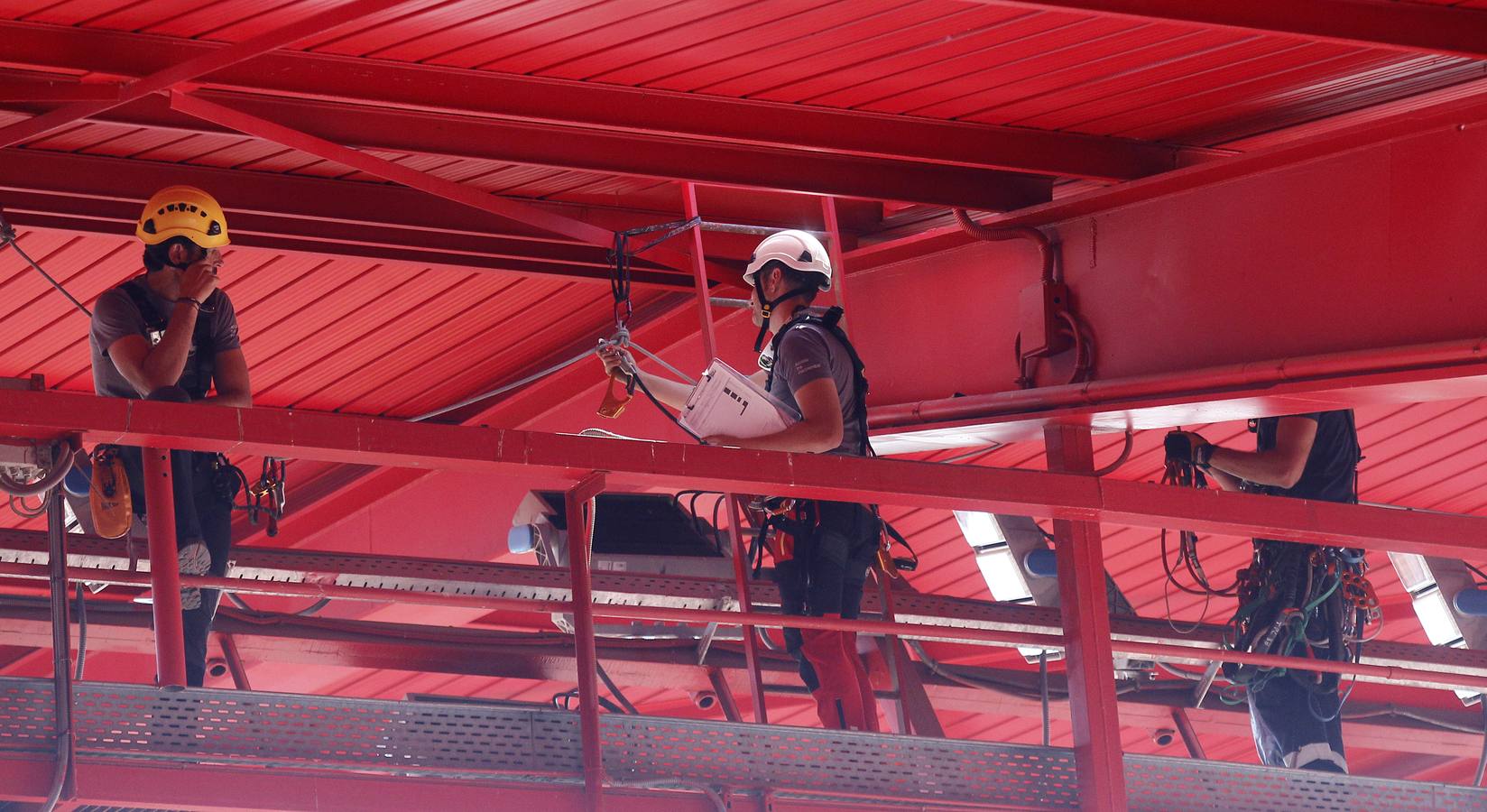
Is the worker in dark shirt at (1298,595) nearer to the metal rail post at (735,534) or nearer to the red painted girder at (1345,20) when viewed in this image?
the red painted girder at (1345,20)

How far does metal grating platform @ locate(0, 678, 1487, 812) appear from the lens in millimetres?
5559

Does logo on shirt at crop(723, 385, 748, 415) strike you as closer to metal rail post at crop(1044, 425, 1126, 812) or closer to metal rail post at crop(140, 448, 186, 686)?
metal rail post at crop(1044, 425, 1126, 812)

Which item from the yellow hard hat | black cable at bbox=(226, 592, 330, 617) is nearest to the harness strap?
the yellow hard hat

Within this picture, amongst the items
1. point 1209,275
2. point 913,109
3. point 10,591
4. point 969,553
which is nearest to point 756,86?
point 913,109

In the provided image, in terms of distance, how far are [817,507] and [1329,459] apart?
2.28 meters

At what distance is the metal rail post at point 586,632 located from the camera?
5891 millimetres

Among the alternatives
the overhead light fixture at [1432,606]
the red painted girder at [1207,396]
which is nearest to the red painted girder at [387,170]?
the red painted girder at [1207,396]

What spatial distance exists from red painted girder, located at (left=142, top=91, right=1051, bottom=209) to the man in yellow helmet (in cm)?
46

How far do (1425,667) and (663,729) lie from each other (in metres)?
5.00

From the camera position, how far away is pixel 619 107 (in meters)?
7.45

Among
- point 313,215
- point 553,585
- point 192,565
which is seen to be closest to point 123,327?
point 192,565

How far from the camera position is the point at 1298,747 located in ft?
24.5

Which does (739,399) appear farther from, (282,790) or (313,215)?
(313,215)

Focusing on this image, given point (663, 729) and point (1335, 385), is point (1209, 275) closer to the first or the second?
point (1335, 385)
